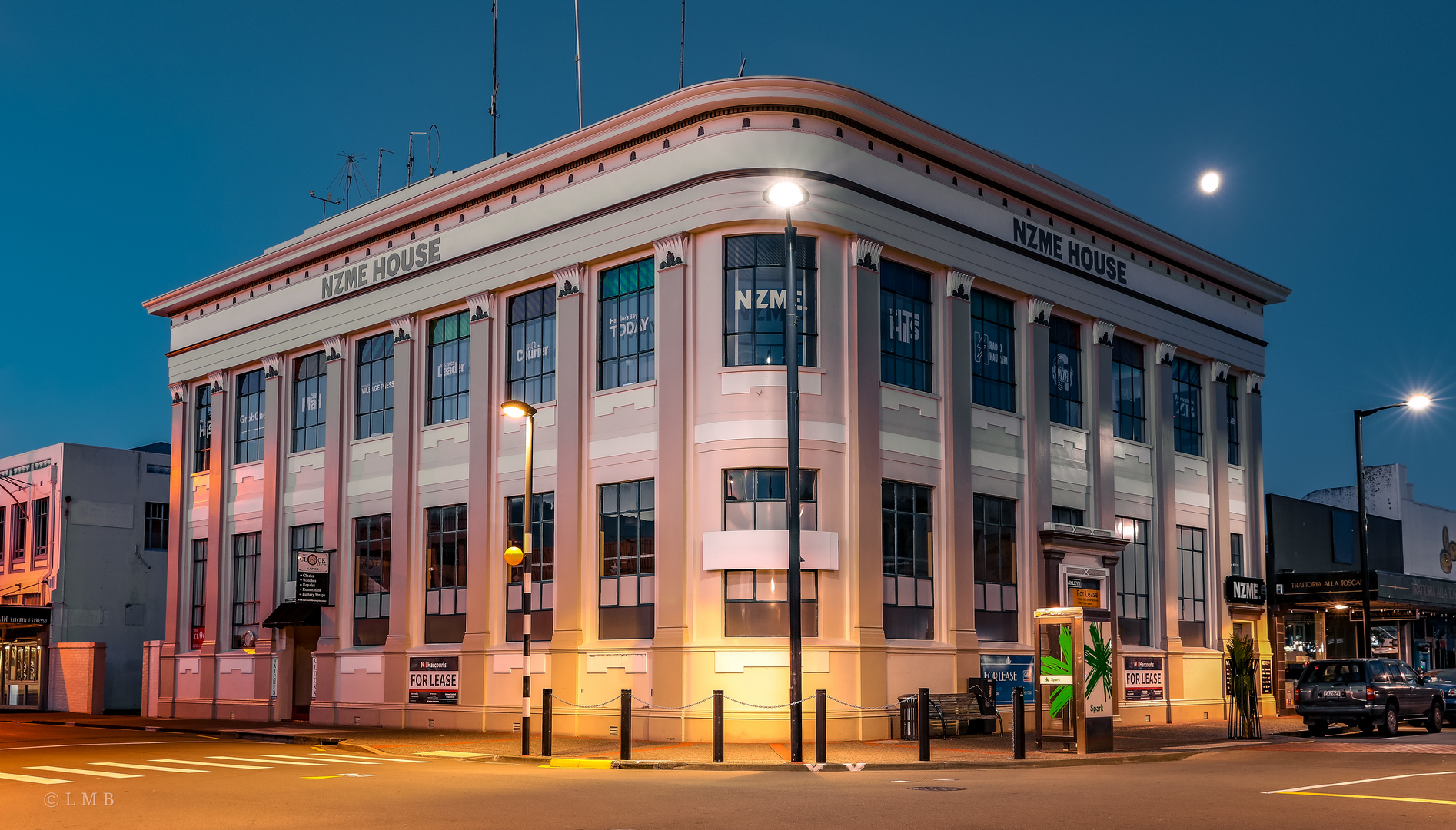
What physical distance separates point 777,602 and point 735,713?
2251mm

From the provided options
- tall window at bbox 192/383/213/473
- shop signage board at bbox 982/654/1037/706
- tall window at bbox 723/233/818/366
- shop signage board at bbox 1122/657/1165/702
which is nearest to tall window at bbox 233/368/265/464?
tall window at bbox 192/383/213/473

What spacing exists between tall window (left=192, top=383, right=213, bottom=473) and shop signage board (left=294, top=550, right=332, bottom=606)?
8.23 m

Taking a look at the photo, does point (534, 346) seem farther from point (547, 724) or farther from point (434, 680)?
point (547, 724)

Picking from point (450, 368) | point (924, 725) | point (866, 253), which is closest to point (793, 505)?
point (924, 725)

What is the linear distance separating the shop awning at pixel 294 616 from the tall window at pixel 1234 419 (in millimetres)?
26136

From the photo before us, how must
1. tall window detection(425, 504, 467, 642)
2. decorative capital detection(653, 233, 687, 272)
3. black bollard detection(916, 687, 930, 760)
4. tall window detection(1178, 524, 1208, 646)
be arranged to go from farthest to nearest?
tall window detection(1178, 524, 1208, 646) < tall window detection(425, 504, 467, 642) < decorative capital detection(653, 233, 687, 272) < black bollard detection(916, 687, 930, 760)

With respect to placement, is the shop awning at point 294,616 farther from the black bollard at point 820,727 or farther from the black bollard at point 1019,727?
the black bollard at point 1019,727

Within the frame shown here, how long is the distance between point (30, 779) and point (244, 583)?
766 inches

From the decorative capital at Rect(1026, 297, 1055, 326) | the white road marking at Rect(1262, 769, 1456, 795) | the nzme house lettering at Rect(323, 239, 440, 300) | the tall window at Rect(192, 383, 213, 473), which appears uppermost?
the nzme house lettering at Rect(323, 239, 440, 300)

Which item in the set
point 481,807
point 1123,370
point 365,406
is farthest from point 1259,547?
point 481,807

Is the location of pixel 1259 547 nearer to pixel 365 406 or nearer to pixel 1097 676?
pixel 1097 676

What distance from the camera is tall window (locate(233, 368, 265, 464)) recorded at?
3899 centimetres

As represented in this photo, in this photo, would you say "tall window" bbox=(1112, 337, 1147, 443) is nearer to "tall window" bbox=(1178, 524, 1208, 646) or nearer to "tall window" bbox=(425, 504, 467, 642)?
"tall window" bbox=(1178, 524, 1208, 646)

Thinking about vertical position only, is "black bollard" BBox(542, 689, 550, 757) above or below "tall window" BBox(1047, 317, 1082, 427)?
below
